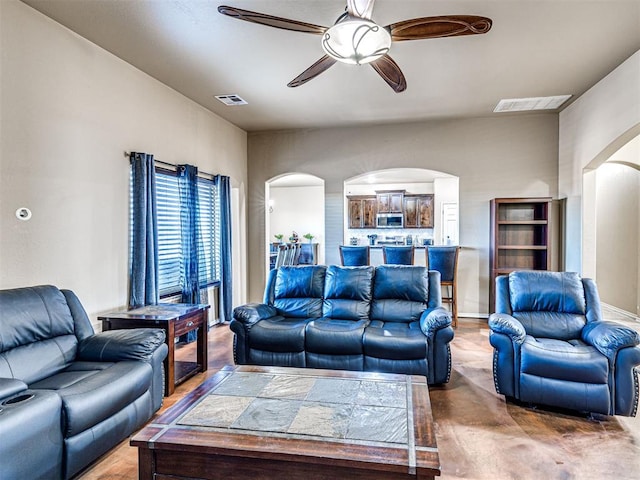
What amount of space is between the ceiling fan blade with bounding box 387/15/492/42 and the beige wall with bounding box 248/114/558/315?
3541 millimetres

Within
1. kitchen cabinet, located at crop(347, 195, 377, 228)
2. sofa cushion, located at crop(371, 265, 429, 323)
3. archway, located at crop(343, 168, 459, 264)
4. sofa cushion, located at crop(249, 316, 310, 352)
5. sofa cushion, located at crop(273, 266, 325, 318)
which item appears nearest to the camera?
sofa cushion, located at crop(249, 316, 310, 352)

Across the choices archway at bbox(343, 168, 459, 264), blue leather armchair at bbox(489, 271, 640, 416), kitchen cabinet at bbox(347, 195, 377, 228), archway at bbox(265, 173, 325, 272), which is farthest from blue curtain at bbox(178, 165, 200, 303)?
kitchen cabinet at bbox(347, 195, 377, 228)

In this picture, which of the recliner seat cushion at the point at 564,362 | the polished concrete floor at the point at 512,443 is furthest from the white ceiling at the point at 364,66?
the polished concrete floor at the point at 512,443

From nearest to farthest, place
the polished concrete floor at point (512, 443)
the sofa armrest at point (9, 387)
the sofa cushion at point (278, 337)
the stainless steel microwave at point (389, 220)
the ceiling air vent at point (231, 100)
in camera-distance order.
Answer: the sofa armrest at point (9, 387) < the polished concrete floor at point (512, 443) < the sofa cushion at point (278, 337) < the ceiling air vent at point (231, 100) < the stainless steel microwave at point (389, 220)

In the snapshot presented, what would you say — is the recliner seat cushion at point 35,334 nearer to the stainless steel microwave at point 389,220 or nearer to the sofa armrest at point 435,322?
the sofa armrest at point 435,322

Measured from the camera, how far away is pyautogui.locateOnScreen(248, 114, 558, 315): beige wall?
555cm

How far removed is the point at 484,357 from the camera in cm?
406

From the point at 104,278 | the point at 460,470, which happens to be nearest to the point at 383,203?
the point at 104,278

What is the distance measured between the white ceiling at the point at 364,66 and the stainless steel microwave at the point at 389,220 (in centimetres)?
519

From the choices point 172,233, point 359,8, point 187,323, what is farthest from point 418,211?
point 359,8

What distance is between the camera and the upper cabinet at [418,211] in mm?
10234

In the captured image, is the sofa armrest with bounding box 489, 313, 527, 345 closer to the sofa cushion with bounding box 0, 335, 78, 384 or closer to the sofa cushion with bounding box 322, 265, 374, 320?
the sofa cushion with bounding box 322, 265, 374, 320

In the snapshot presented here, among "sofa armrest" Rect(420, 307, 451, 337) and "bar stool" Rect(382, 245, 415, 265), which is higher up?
"bar stool" Rect(382, 245, 415, 265)

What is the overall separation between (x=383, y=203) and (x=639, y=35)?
7379 millimetres
